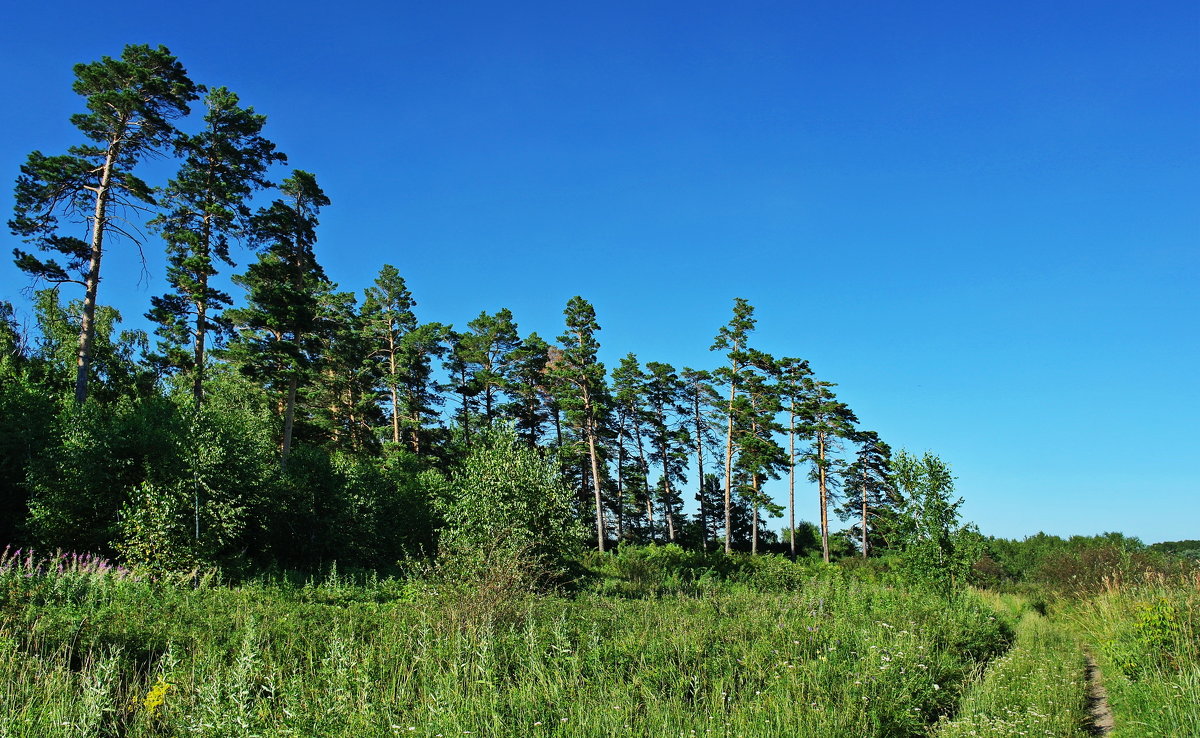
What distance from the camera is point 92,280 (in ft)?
64.2

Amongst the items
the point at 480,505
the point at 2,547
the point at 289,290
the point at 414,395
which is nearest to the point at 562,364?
the point at 414,395

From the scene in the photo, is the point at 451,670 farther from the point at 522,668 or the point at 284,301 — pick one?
the point at 284,301

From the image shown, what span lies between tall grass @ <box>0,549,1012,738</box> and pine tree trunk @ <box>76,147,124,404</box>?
32.6ft

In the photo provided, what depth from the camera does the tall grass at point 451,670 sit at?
19.1 feet

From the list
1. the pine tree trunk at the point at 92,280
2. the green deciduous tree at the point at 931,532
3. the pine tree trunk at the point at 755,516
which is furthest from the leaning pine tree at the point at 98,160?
the pine tree trunk at the point at 755,516

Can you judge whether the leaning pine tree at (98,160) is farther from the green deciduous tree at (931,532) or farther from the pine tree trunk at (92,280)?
the green deciduous tree at (931,532)

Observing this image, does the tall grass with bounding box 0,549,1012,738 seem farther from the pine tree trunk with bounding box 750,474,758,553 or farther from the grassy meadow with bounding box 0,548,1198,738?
the pine tree trunk with bounding box 750,474,758,553

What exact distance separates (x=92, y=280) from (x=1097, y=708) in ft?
83.8

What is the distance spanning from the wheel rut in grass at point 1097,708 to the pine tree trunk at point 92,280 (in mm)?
23273

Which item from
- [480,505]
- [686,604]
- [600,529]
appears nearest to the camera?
[686,604]

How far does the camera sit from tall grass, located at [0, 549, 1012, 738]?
5.81m

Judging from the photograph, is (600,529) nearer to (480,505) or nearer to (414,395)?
(414,395)

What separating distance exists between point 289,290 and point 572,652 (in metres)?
22.1

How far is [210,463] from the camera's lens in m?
16.8
